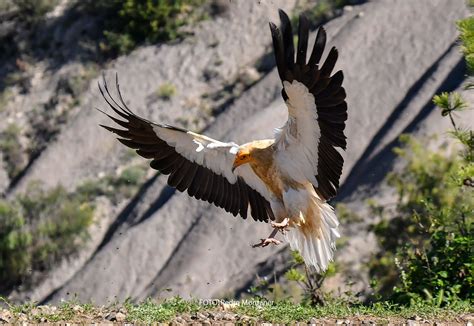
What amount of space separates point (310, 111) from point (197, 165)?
234cm

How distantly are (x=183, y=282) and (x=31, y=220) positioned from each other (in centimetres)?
541

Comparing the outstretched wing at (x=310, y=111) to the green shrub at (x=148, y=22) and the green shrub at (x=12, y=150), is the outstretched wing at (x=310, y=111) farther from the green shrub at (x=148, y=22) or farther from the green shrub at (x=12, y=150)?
the green shrub at (x=148, y=22)

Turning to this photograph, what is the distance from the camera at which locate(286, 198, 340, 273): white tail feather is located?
9.79 metres

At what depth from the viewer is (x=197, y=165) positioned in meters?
10.6

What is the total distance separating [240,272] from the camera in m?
18.7

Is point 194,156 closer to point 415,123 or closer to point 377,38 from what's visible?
point 415,123

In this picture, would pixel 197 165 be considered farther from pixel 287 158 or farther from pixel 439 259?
pixel 439 259

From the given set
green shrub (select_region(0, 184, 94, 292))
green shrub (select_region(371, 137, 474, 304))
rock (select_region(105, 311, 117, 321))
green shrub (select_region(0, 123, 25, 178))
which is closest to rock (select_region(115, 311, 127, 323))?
rock (select_region(105, 311, 117, 321))

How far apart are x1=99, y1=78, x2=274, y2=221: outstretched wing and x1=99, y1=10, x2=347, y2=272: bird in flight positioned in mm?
11

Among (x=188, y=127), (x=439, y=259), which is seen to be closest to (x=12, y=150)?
(x=188, y=127)

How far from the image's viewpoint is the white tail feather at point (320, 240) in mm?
9789

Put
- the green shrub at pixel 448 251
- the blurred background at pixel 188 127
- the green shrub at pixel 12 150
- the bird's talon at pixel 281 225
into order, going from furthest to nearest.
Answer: the green shrub at pixel 12 150, the blurred background at pixel 188 127, the bird's talon at pixel 281 225, the green shrub at pixel 448 251

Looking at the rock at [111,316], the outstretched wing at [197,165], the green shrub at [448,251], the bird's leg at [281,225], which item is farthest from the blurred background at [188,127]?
the rock at [111,316]

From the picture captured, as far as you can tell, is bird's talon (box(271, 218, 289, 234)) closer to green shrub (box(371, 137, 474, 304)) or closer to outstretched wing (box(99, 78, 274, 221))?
outstretched wing (box(99, 78, 274, 221))
